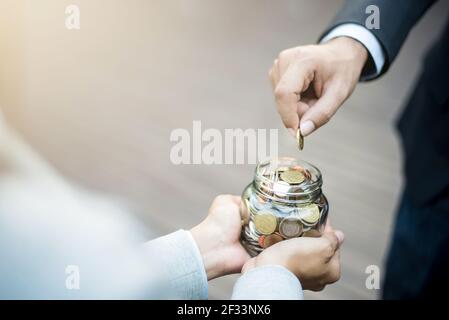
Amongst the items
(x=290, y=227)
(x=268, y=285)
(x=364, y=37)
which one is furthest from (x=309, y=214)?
(x=364, y=37)

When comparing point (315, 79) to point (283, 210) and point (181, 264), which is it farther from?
point (181, 264)

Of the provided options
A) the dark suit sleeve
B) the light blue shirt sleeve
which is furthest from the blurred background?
the light blue shirt sleeve

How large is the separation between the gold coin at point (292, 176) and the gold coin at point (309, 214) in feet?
0.12

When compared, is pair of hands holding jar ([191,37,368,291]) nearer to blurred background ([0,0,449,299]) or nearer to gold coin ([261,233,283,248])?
gold coin ([261,233,283,248])

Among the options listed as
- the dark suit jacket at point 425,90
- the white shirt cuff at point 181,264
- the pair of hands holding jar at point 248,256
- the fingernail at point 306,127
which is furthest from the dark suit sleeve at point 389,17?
the white shirt cuff at point 181,264

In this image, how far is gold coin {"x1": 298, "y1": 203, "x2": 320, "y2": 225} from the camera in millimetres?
736

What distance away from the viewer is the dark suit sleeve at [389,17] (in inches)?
32.1

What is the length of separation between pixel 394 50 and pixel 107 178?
499mm

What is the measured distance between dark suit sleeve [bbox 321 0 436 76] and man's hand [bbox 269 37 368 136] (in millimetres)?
31

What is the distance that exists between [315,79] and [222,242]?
27 cm

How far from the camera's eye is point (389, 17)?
0.82m

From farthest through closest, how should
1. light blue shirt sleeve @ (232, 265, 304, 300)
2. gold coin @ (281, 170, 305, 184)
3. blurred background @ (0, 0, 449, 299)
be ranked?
1. blurred background @ (0, 0, 449, 299)
2. gold coin @ (281, 170, 305, 184)
3. light blue shirt sleeve @ (232, 265, 304, 300)

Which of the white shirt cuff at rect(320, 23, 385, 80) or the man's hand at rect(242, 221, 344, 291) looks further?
the white shirt cuff at rect(320, 23, 385, 80)
